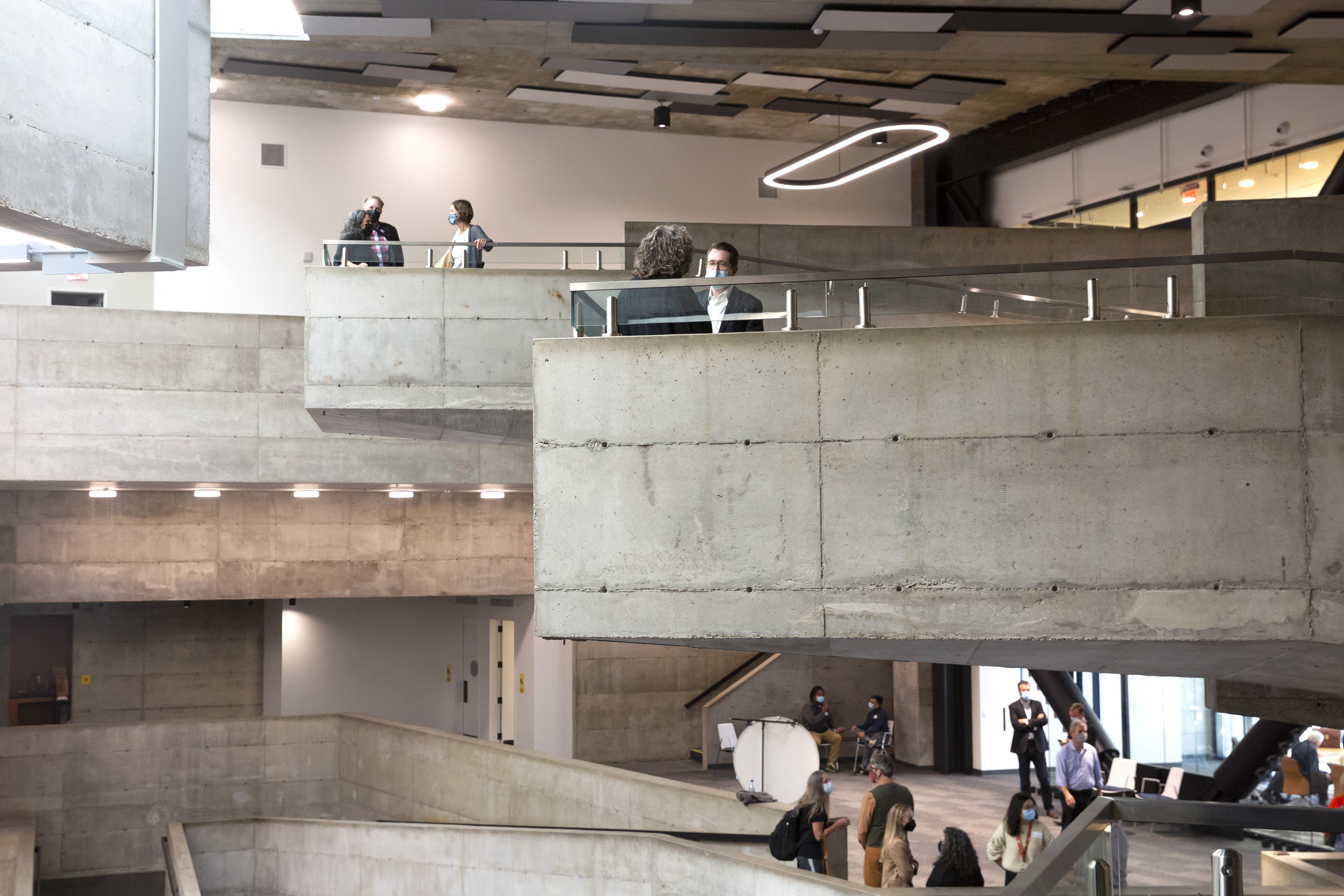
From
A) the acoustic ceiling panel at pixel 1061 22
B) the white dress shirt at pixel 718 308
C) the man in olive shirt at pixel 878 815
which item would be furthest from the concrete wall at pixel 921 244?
the white dress shirt at pixel 718 308

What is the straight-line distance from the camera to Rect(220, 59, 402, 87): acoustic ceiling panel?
54.3 feet

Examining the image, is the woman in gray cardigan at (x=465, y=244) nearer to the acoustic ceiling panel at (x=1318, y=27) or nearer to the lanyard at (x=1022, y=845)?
the lanyard at (x=1022, y=845)

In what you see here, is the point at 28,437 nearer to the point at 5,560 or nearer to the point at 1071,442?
the point at 5,560

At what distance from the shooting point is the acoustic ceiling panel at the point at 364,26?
530 inches

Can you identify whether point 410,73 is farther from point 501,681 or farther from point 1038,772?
point 1038,772

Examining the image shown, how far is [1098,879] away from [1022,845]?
20.3 ft

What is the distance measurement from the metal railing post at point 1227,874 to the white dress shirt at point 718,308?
160 inches

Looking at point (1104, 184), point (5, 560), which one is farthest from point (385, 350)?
point (1104, 184)

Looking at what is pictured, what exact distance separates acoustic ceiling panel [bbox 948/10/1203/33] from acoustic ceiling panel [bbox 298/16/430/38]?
19.8ft

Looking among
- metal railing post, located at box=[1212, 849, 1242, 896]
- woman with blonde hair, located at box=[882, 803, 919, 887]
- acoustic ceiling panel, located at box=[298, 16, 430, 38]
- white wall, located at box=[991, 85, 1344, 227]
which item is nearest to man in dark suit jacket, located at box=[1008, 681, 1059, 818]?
woman with blonde hair, located at box=[882, 803, 919, 887]

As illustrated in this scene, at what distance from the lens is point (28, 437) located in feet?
46.4

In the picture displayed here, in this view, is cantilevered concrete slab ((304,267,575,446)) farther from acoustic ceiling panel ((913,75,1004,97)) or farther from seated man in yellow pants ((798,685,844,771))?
seated man in yellow pants ((798,685,844,771))

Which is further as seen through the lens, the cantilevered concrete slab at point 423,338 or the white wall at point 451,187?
the white wall at point 451,187

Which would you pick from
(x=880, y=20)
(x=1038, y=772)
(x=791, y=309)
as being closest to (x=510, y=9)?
(x=880, y=20)
